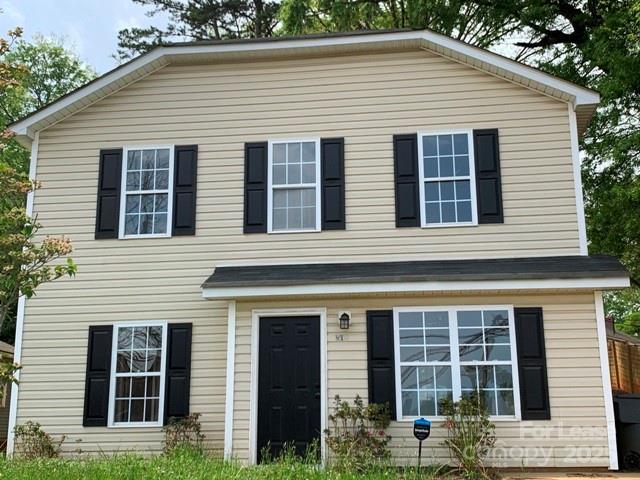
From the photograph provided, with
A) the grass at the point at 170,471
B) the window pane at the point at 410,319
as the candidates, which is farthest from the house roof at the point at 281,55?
the grass at the point at 170,471

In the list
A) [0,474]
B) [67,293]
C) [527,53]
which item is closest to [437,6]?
[527,53]

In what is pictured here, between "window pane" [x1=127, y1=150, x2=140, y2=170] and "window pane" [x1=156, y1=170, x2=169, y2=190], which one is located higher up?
"window pane" [x1=127, y1=150, x2=140, y2=170]

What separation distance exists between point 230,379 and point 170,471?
7.93ft

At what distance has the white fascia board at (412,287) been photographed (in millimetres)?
8398

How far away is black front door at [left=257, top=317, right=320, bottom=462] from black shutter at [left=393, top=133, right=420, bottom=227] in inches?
77.3

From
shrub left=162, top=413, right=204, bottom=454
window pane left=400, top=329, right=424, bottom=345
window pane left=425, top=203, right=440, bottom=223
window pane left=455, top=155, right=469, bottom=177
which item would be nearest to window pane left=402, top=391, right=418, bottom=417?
window pane left=400, top=329, right=424, bottom=345

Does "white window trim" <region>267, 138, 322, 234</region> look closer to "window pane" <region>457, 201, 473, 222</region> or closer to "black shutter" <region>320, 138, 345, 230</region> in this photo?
"black shutter" <region>320, 138, 345, 230</region>

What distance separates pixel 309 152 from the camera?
10.1 m

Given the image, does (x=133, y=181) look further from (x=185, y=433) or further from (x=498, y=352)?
(x=498, y=352)

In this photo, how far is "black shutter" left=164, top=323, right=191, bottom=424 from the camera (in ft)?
30.5

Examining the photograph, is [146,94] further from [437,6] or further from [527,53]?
[527,53]

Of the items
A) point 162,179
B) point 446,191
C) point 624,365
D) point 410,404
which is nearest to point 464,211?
point 446,191

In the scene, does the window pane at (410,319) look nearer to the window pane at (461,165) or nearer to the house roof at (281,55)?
the window pane at (461,165)

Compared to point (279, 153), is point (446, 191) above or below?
below
